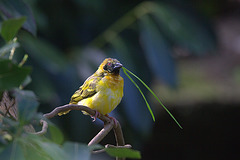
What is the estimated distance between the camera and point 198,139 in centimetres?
627

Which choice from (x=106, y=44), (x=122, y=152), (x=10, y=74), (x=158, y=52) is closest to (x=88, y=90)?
(x=122, y=152)

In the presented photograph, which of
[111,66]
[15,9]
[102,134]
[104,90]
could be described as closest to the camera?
[102,134]

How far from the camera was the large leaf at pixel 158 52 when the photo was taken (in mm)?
3467

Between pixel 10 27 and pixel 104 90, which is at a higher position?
pixel 10 27

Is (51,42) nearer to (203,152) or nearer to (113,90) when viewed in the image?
(113,90)

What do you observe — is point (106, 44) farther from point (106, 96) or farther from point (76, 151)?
point (76, 151)

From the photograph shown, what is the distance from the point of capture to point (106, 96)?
194cm

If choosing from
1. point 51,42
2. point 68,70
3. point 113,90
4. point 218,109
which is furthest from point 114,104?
point 218,109

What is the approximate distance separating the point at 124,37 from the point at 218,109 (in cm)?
266

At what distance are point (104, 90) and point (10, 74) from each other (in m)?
1.34

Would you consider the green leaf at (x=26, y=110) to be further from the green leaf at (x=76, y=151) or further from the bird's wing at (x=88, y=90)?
the bird's wing at (x=88, y=90)

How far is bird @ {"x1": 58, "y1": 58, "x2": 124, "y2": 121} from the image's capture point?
1901 millimetres

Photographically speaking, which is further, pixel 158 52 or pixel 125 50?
pixel 125 50

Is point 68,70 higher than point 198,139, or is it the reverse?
point 68,70
